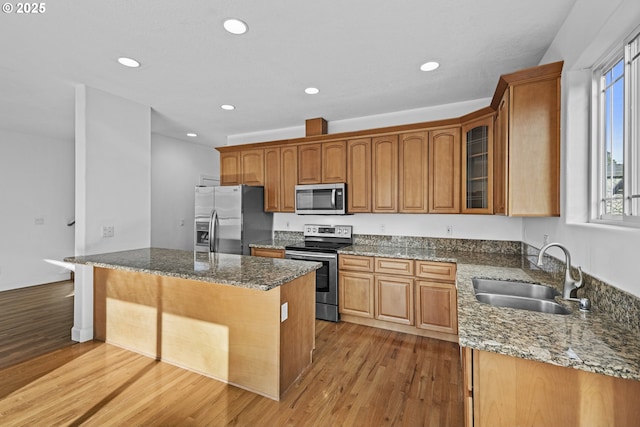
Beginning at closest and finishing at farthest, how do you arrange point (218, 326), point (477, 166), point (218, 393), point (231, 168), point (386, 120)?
1. point (218, 393)
2. point (218, 326)
3. point (477, 166)
4. point (386, 120)
5. point (231, 168)

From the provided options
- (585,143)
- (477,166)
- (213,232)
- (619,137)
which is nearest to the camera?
(619,137)

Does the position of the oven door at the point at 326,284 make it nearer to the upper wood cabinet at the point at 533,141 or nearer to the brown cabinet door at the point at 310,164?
the brown cabinet door at the point at 310,164

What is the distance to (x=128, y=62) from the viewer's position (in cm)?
246

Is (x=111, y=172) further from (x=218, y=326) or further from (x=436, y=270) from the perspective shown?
(x=436, y=270)

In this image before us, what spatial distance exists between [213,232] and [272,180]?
1.11 m

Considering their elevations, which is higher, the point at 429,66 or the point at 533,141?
the point at 429,66

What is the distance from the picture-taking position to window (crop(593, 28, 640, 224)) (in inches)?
51.7

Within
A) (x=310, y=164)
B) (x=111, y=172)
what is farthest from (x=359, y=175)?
(x=111, y=172)

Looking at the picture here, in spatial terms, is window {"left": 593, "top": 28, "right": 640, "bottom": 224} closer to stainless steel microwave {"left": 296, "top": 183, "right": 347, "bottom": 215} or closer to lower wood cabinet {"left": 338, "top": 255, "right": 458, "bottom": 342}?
lower wood cabinet {"left": 338, "top": 255, "right": 458, "bottom": 342}

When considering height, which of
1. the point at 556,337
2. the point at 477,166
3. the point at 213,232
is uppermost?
the point at 477,166

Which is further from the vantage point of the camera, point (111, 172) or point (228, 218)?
point (228, 218)

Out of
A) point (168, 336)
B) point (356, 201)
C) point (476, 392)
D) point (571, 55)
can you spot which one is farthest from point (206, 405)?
point (571, 55)

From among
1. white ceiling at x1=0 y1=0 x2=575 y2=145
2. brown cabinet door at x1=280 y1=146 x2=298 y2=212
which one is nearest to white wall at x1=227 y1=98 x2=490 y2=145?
white ceiling at x1=0 y1=0 x2=575 y2=145

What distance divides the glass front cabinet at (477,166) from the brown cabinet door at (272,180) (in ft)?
8.00
